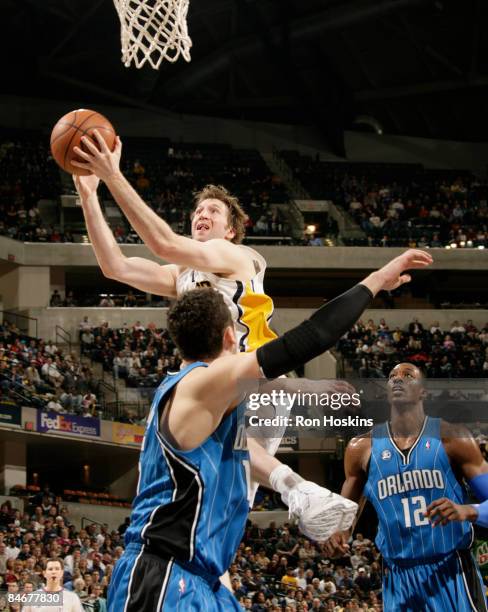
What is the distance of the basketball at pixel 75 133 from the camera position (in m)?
5.03

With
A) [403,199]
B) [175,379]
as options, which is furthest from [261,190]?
[175,379]

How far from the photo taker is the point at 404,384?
6.04 m

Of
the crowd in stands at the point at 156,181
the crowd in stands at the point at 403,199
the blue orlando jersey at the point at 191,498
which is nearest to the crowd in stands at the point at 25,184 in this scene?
the crowd in stands at the point at 156,181

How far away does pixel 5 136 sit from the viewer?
34719 mm

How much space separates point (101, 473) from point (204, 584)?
2390 centimetres

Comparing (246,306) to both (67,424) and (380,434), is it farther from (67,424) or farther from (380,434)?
(67,424)

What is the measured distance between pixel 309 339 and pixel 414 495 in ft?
8.95

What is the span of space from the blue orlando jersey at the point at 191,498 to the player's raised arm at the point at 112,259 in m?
1.86

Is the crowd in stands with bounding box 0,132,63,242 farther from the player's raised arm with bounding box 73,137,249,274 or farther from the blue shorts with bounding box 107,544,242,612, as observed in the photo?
the blue shorts with bounding box 107,544,242,612

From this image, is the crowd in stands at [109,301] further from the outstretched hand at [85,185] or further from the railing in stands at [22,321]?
the outstretched hand at [85,185]

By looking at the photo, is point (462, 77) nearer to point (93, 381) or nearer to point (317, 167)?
point (317, 167)

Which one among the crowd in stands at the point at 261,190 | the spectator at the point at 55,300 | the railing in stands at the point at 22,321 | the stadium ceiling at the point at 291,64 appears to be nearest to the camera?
the railing in stands at the point at 22,321

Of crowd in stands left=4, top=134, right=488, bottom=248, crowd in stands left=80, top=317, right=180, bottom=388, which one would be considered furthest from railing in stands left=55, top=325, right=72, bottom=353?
crowd in stands left=4, top=134, right=488, bottom=248

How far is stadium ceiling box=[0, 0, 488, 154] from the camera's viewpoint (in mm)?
32438
